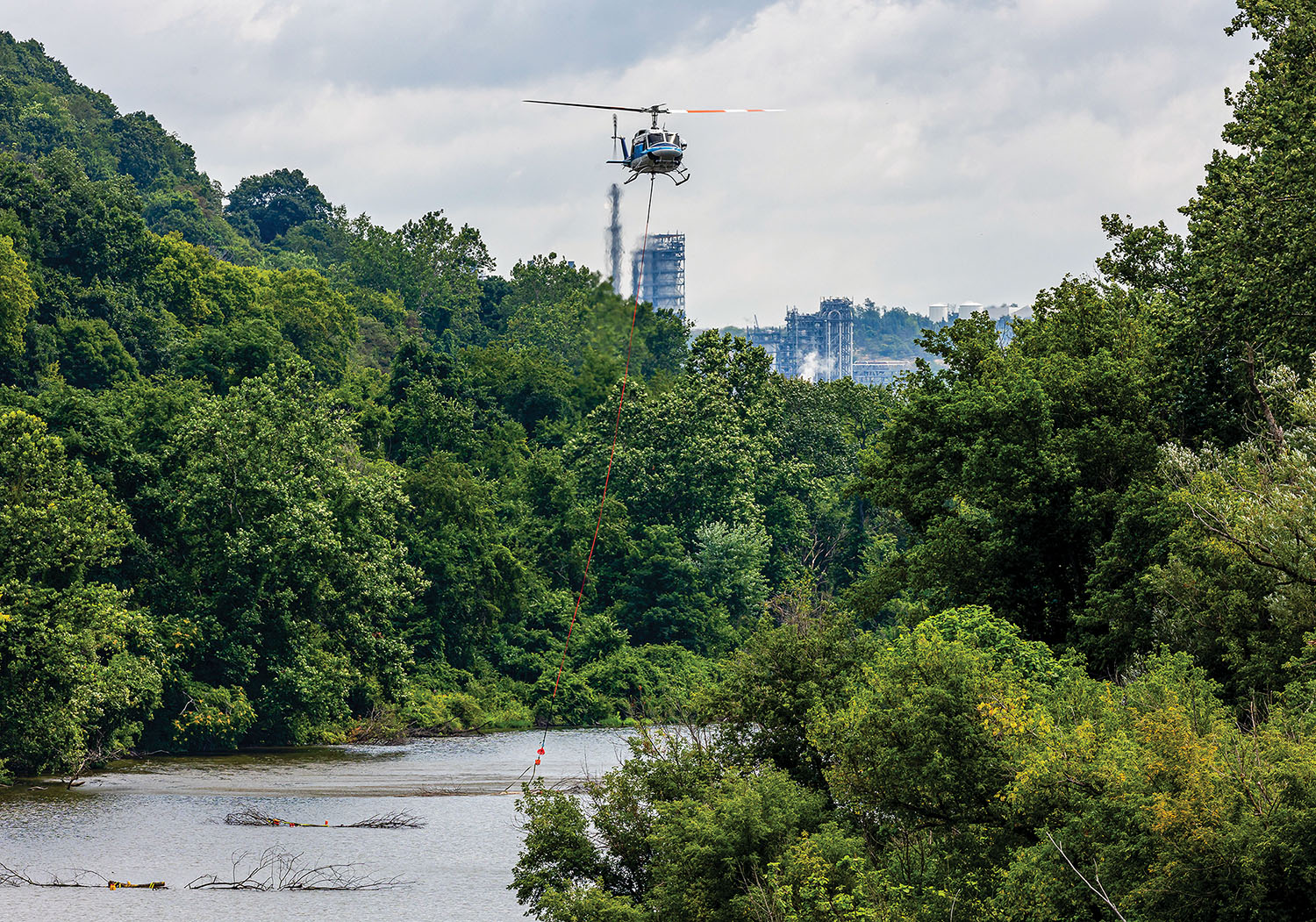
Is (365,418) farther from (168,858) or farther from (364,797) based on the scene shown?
(168,858)

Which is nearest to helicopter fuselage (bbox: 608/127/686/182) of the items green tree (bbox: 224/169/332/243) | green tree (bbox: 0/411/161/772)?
green tree (bbox: 0/411/161/772)

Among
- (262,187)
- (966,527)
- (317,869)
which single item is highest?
(262,187)

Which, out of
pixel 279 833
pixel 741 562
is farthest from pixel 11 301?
pixel 741 562

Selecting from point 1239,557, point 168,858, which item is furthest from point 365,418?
point 1239,557

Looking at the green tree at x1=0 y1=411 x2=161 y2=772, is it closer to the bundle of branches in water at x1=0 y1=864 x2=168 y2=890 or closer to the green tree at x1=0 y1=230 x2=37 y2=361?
the bundle of branches in water at x1=0 y1=864 x2=168 y2=890

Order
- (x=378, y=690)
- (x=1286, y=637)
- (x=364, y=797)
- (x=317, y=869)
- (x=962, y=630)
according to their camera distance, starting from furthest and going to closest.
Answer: (x=378, y=690), (x=364, y=797), (x=317, y=869), (x=962, y=630), (x=1286, y=637)

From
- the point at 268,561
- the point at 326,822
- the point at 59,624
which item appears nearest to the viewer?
the point at 326,822

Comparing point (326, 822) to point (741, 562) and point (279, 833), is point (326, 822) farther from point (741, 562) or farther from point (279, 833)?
point (741, 562)
